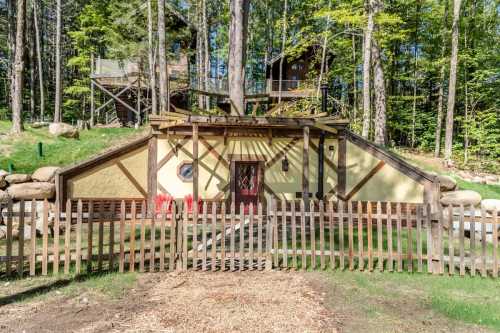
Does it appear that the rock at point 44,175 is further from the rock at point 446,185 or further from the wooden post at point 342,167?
the rock at point 446,185

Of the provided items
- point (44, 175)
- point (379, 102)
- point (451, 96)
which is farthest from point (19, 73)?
point (451, 96)

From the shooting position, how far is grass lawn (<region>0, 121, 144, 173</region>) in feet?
38.5

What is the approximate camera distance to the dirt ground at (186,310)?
364 cm

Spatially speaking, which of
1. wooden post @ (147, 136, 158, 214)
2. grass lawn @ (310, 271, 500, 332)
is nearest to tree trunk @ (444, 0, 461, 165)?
grass lawn @ (310, 271, 500, 332)

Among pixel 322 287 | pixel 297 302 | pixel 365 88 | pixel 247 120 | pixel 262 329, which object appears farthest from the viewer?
pixel 365 88

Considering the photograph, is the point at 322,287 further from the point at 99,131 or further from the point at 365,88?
the point at 99,131

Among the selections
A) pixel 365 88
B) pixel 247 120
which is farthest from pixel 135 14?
pixel 247 120

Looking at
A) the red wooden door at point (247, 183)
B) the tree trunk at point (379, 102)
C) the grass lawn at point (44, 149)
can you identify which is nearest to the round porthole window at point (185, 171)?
the red wooden door at point (247, 183)

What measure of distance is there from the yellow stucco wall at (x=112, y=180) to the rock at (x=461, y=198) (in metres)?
10.2

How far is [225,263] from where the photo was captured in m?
6.00

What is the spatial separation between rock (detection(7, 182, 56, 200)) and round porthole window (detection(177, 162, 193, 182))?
13.1ft

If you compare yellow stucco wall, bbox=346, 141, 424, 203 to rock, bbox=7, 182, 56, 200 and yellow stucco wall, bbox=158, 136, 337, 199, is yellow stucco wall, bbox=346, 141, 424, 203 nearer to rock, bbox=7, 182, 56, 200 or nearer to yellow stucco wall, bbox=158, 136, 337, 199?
yellow stucco wall, bbox=158, 136, 337, 199

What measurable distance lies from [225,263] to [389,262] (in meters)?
3.06

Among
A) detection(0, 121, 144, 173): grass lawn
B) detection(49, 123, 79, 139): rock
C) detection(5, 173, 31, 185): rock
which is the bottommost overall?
detection(5, 173, 31, 185): rock
